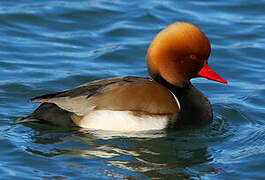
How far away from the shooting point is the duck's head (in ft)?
21.3

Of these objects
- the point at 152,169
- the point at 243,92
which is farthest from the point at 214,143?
the point at 243,92

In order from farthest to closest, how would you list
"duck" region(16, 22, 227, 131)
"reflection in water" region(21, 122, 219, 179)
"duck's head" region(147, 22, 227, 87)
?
"duck's head" region(147, 22, 227, 87), "duck" region(16, 22, 227, 131), "reflection in water" region(21, 122, 219, 179)

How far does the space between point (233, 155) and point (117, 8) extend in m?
5.89

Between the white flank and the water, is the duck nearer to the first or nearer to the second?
the white flank

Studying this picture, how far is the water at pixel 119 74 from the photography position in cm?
586

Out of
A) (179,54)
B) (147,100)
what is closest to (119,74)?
(179,54)

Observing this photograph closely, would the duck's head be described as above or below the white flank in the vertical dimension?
above

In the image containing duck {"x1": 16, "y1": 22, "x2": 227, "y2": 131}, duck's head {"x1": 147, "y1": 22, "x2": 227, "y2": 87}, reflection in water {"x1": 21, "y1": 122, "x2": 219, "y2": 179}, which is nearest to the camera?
reflection in water {"x1": 21, "y1": 122, "x2": 219, "y2": 179}

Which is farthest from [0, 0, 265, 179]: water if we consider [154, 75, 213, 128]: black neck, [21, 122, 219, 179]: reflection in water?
[154, 75, 213, 128]: black neck

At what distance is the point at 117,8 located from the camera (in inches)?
454

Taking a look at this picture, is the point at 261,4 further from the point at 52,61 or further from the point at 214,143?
the point at 214,143

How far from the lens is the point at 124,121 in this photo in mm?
6379

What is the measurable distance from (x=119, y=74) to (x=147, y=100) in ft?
8.18

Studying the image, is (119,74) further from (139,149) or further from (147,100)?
(139,149)
